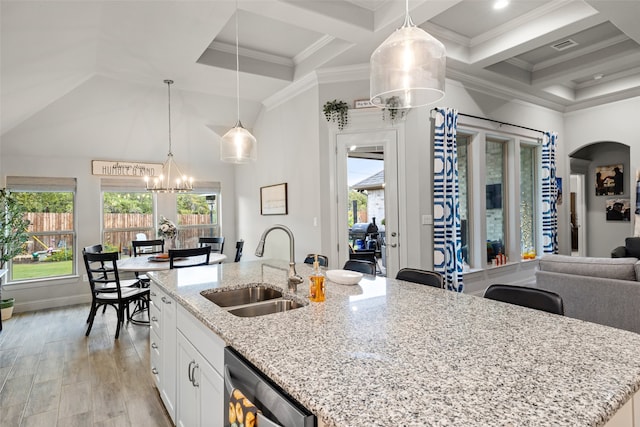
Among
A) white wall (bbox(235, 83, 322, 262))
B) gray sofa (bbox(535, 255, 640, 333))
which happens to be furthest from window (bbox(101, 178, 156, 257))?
gray sofa (bbox(535, 255, 640, 333))

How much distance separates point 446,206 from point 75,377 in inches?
157

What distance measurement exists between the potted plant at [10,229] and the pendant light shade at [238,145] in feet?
10.6

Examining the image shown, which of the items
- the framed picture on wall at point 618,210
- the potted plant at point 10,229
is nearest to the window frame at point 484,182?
the framed picture on wall at point 618,210

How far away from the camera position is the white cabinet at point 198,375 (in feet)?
4.83

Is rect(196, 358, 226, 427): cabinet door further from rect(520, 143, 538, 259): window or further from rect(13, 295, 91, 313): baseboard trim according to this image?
rect(520, 143, 538, 259): window

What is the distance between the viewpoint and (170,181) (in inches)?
222

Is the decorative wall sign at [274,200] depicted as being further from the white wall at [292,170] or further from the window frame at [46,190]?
the window frame at [46,190]

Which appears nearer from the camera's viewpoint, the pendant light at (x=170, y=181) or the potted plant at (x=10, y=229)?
the potted plant at (x=10, y=229)

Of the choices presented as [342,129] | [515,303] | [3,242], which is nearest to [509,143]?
[342,129]

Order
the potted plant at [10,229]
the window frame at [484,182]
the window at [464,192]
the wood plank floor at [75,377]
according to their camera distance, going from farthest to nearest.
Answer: the window at [464,192], the window frame at [484,182], the potted plant at [10,229], the wood plank floor at [75,377]

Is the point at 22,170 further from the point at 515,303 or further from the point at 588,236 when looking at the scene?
the point at 588,236

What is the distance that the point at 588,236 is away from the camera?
7102 mm

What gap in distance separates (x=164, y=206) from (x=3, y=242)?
2.22 metres

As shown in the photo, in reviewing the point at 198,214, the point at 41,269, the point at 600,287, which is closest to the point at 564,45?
the point at 600,287
